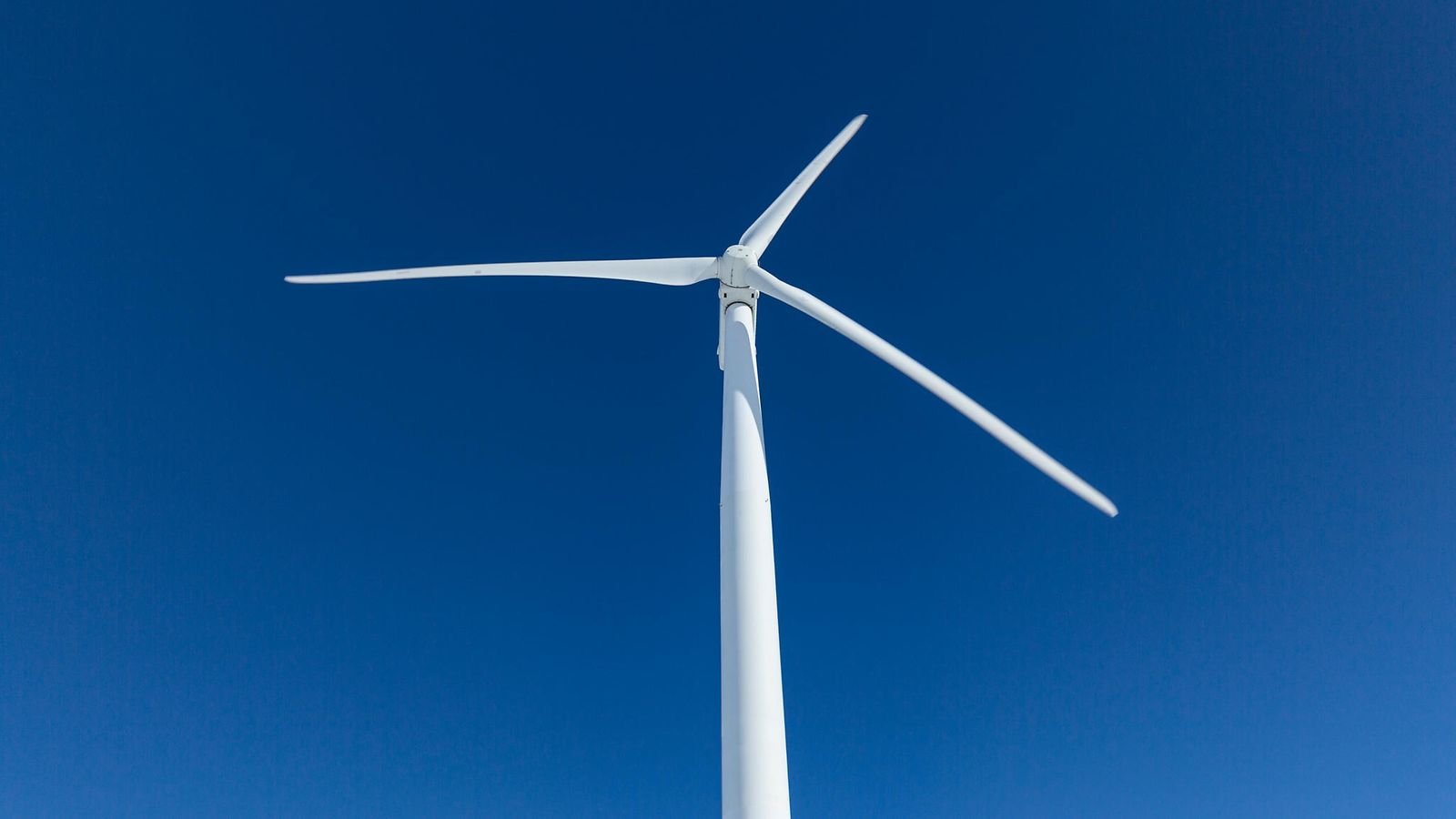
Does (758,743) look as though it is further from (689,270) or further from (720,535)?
(689,270)

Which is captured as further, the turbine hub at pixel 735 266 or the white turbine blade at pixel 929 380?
the turbine hub at pixel 735 266

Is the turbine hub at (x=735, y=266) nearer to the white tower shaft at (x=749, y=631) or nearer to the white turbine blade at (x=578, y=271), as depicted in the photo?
the white turbine blade at (x=578, y=271)

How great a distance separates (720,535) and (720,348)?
6341mm

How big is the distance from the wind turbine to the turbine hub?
2 centimetres

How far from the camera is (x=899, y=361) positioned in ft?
62.8

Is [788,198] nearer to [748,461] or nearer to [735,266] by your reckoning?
[735,266]

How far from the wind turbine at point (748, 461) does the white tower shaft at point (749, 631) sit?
0.06 ft

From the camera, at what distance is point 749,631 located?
14227 mm

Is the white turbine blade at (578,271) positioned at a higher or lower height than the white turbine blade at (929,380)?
higher

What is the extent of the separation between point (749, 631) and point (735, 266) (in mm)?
9852

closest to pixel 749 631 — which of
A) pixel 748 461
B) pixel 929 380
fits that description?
pixel 748 461

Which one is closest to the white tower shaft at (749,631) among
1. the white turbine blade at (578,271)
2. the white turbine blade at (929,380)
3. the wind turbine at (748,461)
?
the wind turbine at (748,461)

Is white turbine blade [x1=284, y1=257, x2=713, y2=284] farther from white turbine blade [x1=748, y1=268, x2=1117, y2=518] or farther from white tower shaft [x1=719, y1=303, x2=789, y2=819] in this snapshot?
white tower shaft [x1=719, y1=303, x2=789, y2=819]

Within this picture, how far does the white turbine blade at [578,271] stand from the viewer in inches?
824
